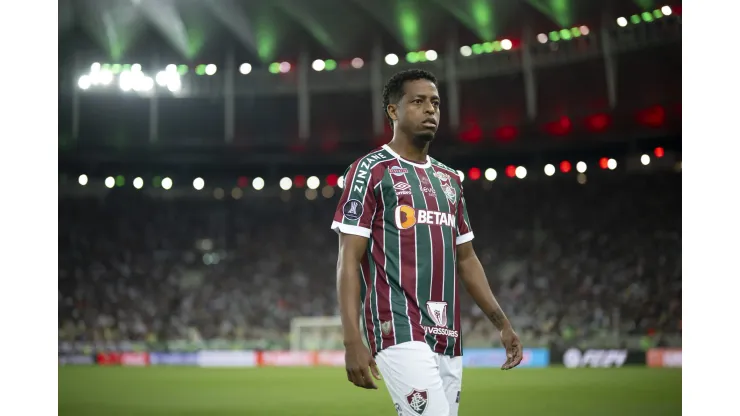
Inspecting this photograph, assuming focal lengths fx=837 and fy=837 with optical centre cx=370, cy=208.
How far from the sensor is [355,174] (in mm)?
3123

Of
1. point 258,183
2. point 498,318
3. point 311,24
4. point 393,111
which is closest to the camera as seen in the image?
point 393,111

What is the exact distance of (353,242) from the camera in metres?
3.05

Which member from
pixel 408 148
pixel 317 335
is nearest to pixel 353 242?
pixel 408 148

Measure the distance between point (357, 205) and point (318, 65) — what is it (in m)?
14.1

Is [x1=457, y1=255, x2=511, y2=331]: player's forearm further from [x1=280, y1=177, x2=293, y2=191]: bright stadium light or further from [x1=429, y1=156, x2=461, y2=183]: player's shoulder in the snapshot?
[x1=280, y1=177, x2=293, y2=191]: bright stadium light

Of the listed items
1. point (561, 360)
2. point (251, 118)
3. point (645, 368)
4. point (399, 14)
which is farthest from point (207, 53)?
point (645, 368)

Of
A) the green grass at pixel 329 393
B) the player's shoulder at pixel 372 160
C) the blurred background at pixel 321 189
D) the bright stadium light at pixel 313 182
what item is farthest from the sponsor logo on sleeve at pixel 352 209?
the bright stadium light at pixel 313 182

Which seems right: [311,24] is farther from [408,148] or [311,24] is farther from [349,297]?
[349,297]

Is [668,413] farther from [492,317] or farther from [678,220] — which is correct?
[492,317]

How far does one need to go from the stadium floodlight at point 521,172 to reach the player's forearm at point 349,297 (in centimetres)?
1423

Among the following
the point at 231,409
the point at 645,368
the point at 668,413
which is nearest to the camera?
the point at 668,413

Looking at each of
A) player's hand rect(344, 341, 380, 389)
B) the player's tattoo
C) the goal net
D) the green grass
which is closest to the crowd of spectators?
the goal net

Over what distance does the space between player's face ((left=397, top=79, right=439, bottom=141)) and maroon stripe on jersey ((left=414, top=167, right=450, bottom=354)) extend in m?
0.17
